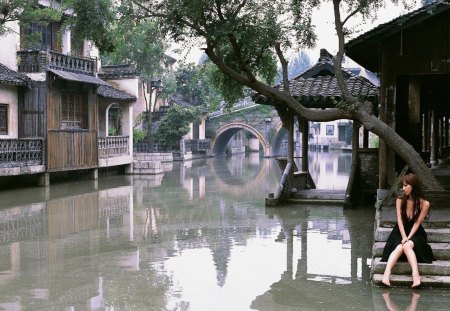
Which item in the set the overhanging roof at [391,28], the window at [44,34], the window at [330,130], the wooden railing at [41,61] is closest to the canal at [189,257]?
the overhanging roof at [391,28]

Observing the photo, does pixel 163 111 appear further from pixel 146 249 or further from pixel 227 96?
pixel 146 249

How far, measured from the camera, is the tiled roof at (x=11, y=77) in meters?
19.6

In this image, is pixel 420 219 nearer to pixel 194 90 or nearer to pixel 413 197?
pixel 413 197

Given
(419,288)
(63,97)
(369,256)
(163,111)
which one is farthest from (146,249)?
(163,111)

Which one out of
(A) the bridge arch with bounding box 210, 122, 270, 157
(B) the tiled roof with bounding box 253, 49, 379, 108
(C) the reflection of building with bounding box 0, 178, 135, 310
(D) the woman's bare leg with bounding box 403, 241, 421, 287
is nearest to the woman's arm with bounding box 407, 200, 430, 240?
(D) the woman's bare leg with bounding box 403, 241, 421, 287

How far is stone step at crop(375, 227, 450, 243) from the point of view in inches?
316

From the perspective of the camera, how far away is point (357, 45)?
10844 mm

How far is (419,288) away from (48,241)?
6526mm

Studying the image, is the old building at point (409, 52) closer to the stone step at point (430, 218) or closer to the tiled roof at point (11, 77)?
the stone step at point (430, 218)

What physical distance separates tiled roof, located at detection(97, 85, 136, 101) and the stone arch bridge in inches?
910

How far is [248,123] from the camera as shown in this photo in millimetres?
51500

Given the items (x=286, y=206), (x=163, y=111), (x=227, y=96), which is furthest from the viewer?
(x=163, y=111)

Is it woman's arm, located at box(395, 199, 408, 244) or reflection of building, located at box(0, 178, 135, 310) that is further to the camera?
woman's arm, located at box(395, 199, 408, 244)

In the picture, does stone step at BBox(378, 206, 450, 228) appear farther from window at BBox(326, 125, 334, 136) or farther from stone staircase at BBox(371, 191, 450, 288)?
window at BBox(326, 125, 334, 136)
